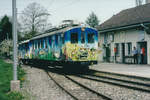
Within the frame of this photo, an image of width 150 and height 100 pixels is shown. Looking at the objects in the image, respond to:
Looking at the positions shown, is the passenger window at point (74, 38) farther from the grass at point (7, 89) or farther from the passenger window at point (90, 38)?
the grass at point (7, 89)

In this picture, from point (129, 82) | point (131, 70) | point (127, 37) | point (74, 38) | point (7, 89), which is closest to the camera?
point (7, 89)

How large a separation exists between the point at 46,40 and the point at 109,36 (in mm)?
12485

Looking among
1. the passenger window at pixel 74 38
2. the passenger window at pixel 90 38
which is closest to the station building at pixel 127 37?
the passenger window at pixel 90 38

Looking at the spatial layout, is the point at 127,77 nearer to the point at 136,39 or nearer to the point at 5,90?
the point at 5,90

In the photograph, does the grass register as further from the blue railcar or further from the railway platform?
the railway platform

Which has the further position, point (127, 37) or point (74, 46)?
point (127, 37)

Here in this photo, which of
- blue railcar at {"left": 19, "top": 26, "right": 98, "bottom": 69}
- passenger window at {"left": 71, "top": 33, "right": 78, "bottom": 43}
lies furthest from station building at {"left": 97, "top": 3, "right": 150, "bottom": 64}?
passenger window at {"left": 71, "top": 33, "right": 78, "bottom": 43}

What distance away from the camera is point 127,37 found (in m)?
27.4

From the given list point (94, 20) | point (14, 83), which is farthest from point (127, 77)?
point (94, 20)

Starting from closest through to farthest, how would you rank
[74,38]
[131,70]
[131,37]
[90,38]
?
1. [74,38]
2. [131,70]
3. [90,38]
4. [131,37]

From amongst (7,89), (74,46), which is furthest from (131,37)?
(7,89)

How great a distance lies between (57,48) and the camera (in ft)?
58.9

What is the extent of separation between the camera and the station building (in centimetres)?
2441

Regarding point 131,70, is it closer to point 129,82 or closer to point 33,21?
point 129,82
